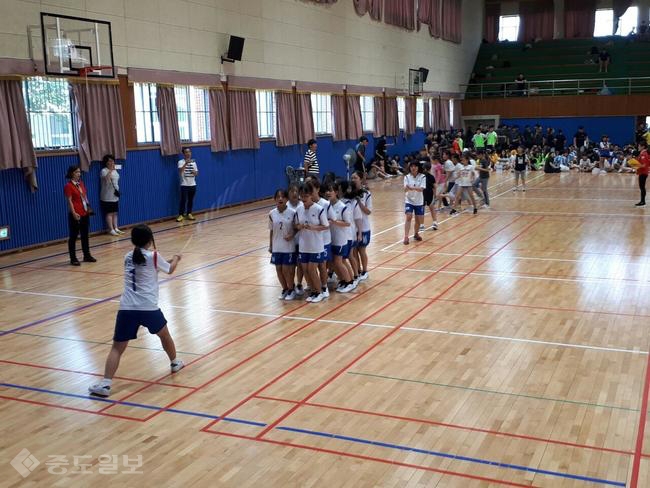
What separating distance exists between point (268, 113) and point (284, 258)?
42.7 feet

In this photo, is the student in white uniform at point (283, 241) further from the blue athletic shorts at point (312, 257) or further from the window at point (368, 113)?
the window at point (368, 113)

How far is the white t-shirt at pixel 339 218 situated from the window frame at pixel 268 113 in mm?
11921

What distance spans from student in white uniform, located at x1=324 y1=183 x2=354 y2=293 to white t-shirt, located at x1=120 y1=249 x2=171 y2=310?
3.25 m

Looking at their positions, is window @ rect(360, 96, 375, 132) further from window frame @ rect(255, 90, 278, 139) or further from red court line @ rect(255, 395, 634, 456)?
red court line @ rect(255, 395, 634, 456)

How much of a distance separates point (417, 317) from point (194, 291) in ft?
10.8

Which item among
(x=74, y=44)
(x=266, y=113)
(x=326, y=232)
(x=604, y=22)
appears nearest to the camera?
(x=326, y=232)

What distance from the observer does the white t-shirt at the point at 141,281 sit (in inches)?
238

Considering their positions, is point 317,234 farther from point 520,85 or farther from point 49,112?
point 520,85

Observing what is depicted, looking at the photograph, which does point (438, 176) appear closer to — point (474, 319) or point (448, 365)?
point (474, 319)

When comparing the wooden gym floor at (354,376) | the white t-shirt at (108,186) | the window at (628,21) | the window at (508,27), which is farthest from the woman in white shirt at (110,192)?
the window at (628,21)

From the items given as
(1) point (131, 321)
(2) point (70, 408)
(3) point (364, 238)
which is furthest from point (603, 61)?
(2) point (70, 408)

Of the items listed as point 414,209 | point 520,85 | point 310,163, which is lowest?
point 414,209

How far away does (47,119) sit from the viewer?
13.9 metres

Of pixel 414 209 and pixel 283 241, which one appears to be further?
pixel 414 209
